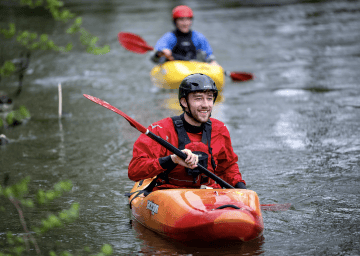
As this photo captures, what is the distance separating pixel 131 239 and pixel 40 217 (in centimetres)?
111

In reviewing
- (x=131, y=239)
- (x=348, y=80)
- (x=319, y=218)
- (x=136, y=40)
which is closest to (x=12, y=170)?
(x=131, y=239)

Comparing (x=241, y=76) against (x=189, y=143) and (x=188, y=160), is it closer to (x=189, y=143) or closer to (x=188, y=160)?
(x=189, y=143)

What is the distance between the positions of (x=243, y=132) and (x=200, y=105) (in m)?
3.66

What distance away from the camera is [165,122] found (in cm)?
445

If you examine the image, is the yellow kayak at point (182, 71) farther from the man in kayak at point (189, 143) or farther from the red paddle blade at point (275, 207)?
the man in kayak at point (189, 143)

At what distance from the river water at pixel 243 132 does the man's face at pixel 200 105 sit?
1014mm

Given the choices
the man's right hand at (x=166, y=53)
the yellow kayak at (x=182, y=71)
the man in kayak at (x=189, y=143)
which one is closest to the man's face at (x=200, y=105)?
the man in kayak at (x=189, y=143)

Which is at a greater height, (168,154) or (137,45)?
(137,45)

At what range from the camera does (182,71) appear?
945cm

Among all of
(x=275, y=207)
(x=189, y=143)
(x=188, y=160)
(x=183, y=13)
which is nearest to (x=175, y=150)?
(x=188, y=160)

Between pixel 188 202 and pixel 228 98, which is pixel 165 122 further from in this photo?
pixel 228 98

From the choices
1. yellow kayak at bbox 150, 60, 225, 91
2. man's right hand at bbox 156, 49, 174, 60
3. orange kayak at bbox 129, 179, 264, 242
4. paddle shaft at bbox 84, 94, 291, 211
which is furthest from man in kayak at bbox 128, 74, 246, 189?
man's right hand at bbox 156, 49, 174, 60

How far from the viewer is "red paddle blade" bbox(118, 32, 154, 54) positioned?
1032 centimetres

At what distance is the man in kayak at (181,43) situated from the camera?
380 inches
